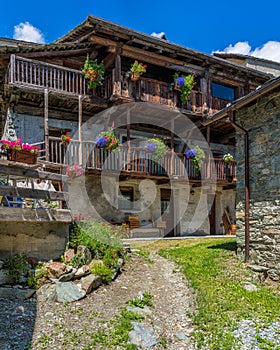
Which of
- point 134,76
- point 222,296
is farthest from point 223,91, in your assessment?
point 222,296

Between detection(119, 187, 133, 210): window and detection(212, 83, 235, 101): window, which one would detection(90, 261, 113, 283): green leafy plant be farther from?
detection(212, 83, 235, 101): window

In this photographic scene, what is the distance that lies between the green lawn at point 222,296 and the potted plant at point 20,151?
14.1ft

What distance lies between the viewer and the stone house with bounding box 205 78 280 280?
283 inches

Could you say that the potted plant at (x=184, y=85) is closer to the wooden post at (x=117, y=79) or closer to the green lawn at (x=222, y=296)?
the wooden post at (x=117, y=79)

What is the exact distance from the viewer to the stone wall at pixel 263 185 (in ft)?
23.5

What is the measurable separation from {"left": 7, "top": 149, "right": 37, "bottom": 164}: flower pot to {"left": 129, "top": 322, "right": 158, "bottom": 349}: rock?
170 inches

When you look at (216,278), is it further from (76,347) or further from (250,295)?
(76,347)

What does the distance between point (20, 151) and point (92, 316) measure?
158 inches

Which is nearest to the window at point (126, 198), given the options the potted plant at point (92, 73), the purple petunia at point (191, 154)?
the purple petunia at point (191, 154)

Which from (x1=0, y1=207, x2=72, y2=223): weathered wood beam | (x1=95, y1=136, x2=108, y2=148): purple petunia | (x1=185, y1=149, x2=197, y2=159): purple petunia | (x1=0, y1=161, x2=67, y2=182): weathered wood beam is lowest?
(x1=0, y1=207, x2=72, y2=223): weathered wood beam

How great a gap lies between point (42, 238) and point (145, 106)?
25.2 ft

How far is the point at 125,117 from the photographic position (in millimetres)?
13539

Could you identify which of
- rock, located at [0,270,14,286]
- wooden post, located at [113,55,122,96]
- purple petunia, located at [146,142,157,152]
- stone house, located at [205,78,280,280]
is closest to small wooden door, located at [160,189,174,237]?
purple petunia, located at [146,142,157,152]

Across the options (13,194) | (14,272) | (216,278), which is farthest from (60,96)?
(216,278)
